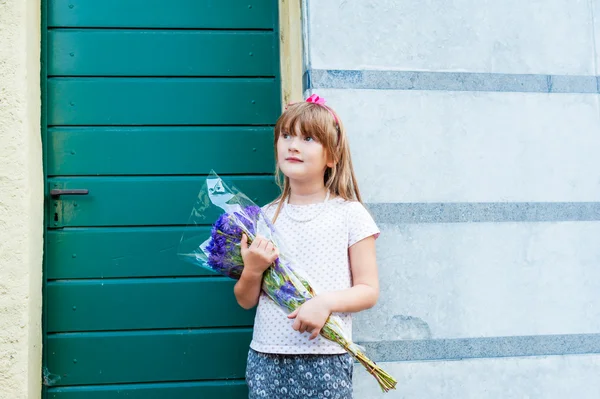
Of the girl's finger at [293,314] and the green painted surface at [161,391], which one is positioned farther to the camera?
the green painted surface at [161,391]

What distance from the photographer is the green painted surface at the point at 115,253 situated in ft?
11.7

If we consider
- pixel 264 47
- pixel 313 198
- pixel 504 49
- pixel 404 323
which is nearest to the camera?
pixel 313 198

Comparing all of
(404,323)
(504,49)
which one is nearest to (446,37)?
(504,49)

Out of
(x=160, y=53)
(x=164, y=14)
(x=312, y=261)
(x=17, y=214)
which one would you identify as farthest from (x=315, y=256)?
(x=164, y=14)

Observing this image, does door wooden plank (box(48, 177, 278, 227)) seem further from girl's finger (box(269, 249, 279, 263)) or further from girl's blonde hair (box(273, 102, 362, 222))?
girl's finger (box(269, 249, 279, 263))

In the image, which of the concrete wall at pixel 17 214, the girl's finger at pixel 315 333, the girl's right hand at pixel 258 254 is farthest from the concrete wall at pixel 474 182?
the concrete wall at pixel 17 214

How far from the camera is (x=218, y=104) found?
147 inches

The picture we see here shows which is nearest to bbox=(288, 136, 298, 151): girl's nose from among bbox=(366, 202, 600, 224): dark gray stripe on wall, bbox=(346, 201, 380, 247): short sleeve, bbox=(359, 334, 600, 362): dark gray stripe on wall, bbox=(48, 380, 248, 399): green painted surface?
bbox=(346, 201, 380, 247): short sleeve

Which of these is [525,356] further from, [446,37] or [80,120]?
[80,120]

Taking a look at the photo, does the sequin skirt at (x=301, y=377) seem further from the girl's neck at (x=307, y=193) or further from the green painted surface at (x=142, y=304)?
the green painted surface at (x=142, y=304)

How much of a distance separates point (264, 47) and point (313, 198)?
1.23 m

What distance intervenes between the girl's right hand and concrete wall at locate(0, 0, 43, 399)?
1181 mm

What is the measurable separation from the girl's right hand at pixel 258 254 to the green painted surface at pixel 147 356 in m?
1.09

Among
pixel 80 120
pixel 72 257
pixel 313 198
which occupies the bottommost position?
pixel 72 257
